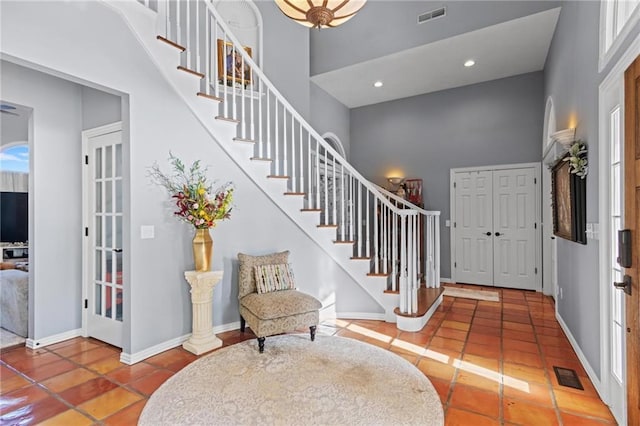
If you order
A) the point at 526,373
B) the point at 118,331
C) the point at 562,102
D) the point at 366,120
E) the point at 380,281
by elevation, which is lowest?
the point at 526,373

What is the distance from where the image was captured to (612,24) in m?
2.15

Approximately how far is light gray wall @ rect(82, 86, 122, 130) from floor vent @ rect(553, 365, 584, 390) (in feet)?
14.7

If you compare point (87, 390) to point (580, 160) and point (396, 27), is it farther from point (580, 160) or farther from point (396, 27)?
point (396, 27)

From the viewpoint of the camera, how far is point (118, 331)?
309 centimetres

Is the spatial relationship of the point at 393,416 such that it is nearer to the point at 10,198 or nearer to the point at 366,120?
the point at 366,120

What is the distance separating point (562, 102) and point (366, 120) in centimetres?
376

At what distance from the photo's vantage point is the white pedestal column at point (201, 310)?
2982mm

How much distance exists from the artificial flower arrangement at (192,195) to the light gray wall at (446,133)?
13.9ft

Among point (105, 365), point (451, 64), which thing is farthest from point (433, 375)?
point (451, 64)

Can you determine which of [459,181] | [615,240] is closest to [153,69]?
[615,240]

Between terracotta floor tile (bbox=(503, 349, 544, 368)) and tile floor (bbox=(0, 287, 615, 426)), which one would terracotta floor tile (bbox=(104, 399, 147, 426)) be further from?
terracotta floor tile (bbox=(503, 349, 544, 368))

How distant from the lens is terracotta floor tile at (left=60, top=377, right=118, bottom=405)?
224cm

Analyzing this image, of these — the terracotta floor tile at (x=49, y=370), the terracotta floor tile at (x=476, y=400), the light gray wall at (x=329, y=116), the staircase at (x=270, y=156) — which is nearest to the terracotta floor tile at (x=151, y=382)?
the terracotta floor tile at (x=49, y=370)

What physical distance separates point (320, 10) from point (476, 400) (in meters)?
2.88
